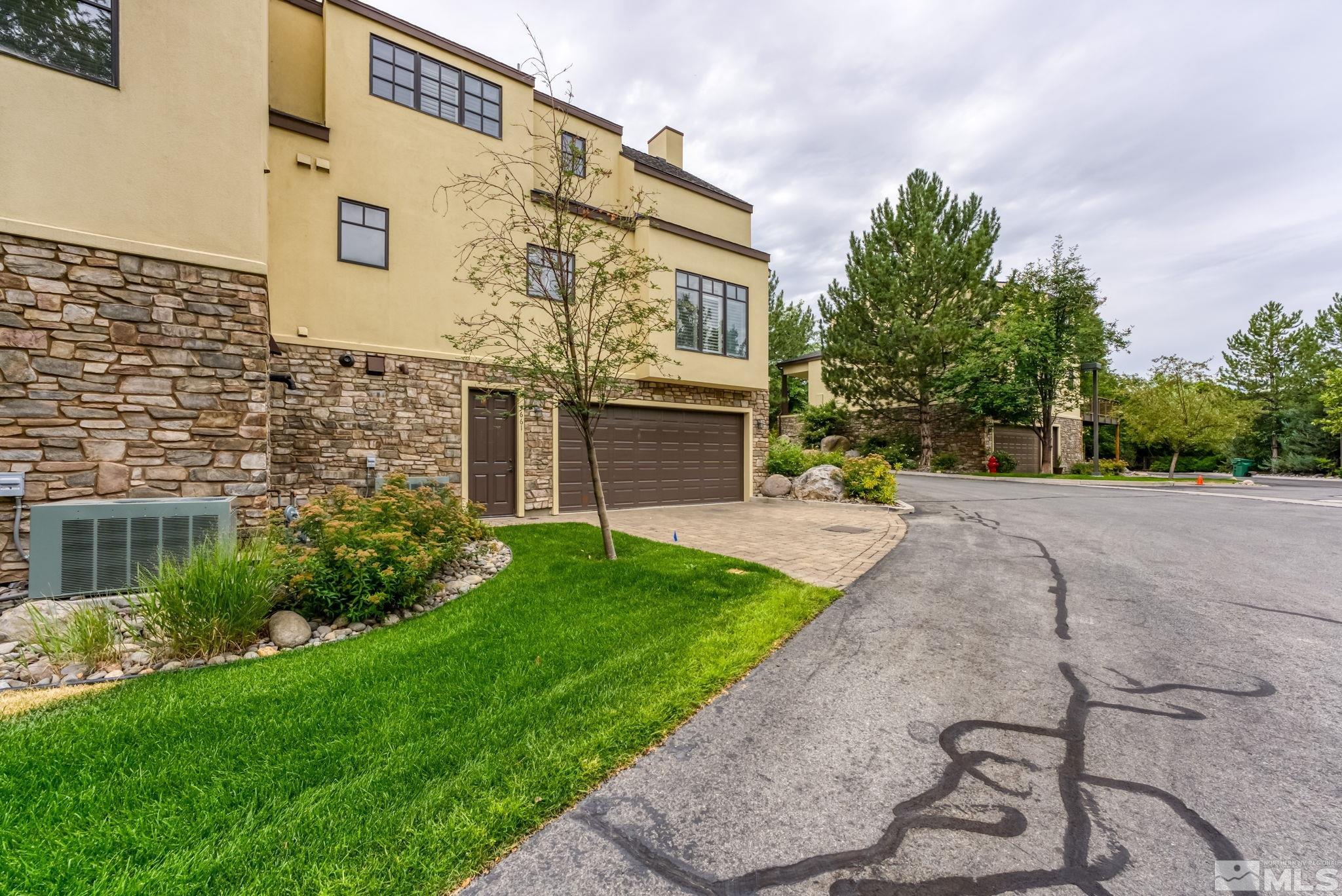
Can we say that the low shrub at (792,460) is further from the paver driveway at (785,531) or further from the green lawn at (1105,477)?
the green lawn at (1105,477)

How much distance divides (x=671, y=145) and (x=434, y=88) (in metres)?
8.06

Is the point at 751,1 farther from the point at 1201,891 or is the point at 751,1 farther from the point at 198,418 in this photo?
the point at 1201,891

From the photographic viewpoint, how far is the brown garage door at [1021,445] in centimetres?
2522

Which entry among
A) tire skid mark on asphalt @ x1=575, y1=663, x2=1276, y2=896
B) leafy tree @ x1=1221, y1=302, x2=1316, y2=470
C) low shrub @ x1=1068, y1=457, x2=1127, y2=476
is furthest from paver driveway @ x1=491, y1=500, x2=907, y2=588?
leafy tree @ x1=1221, y1=302, x2=1316, y2=470

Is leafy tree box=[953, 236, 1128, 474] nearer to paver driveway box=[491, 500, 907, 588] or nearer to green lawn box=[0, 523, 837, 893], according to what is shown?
paver driveway box=[491, 500, 907, 588]

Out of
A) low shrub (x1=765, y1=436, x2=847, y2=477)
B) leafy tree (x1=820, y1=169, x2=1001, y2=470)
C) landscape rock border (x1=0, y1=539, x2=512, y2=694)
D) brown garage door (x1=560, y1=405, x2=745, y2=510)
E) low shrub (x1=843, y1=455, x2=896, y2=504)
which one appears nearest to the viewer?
landscape rock border (x1=0, y1=539, x2=512, y2=694)

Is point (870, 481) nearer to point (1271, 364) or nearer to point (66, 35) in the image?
point (66, 35)

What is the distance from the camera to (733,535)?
329 inches

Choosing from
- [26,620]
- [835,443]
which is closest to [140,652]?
[26,620]

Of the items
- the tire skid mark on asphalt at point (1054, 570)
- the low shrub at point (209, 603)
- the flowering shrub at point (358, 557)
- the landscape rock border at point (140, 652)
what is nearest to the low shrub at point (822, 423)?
the tire skid mark on asphalt at point (1054, 570)

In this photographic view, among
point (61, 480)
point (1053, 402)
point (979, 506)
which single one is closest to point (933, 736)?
point (61, 480)

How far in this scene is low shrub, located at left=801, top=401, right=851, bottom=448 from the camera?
1093 inches

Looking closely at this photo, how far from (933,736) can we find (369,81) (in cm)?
1179

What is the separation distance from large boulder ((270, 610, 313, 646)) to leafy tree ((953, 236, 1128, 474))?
24451 millimetres
